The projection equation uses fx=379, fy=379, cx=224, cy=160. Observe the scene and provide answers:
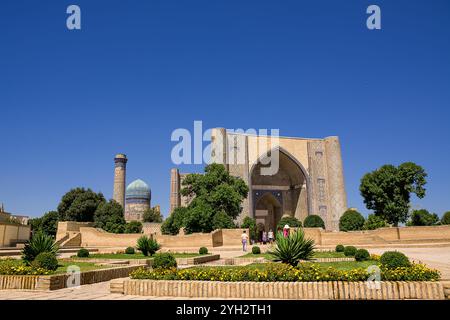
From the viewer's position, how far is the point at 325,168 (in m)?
40.4

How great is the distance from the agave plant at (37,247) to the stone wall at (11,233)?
1950cm

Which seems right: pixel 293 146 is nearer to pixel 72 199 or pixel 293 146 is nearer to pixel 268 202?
pixel 268 202

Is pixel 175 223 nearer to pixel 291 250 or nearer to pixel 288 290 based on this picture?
pixel 291 250

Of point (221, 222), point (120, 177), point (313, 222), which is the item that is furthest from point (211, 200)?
point (120, 177)

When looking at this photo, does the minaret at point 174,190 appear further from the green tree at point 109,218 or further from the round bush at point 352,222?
the round bush at point 352,222

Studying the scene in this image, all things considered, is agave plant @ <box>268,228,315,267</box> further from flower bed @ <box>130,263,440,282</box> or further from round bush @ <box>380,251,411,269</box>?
round bush @ <box>380,251,411,269</box>

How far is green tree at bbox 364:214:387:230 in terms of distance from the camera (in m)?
28.1

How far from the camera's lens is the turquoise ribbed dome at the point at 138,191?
207 feet

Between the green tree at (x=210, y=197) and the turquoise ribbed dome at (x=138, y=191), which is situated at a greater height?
the turquoise ribbed dome at (x=138, y=191)

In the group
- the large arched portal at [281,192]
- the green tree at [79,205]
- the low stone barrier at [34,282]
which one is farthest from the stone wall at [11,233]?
the low stone barrier at [34,282]

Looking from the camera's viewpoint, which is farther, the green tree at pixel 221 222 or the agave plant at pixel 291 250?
the green tree at pixel 221 222

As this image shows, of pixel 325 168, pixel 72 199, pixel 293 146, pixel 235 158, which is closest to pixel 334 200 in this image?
pixel 325 168
